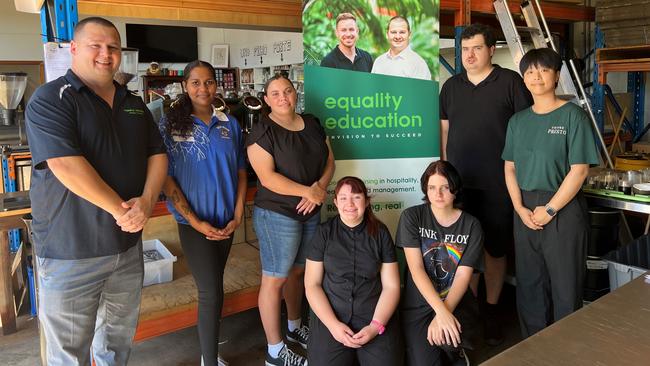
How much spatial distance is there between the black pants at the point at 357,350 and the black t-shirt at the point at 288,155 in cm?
57

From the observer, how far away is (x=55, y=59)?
2.12 m

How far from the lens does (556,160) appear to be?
2389 millimetres

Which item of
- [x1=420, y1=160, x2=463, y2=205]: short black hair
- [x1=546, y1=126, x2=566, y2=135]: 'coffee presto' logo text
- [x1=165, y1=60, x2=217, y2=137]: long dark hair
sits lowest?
[x1=420, y1=160, x2=463, y2=205]: short black hair

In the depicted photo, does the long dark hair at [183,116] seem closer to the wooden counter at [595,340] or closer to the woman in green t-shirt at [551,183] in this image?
the woman in green t-shirt at [551,183]

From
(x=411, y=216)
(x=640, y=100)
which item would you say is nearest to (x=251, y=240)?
(x=411, y=216)

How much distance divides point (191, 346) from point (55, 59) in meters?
1.76

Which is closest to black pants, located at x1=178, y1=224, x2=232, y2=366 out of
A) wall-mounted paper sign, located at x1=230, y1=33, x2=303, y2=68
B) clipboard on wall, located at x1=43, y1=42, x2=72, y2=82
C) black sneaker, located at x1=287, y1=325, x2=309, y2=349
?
black sneaker, located at x1=287, y1=325, x2=309, y2=349

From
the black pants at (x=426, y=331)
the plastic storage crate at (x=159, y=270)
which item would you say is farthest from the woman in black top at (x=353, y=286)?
the plastic storage crate at (x=159, y=270)

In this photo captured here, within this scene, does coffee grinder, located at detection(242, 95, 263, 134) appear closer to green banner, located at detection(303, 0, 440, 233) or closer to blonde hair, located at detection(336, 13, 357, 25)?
green banner, located at detection(303, 0, 440, 233)

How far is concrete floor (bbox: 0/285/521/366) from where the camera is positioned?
114 inches

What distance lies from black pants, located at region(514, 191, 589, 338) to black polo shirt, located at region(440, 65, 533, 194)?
330mm

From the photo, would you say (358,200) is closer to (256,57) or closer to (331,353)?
(331,353)

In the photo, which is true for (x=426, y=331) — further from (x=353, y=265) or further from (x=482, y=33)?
(x=482, y=33)

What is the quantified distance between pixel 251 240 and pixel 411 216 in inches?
A: 67.9
